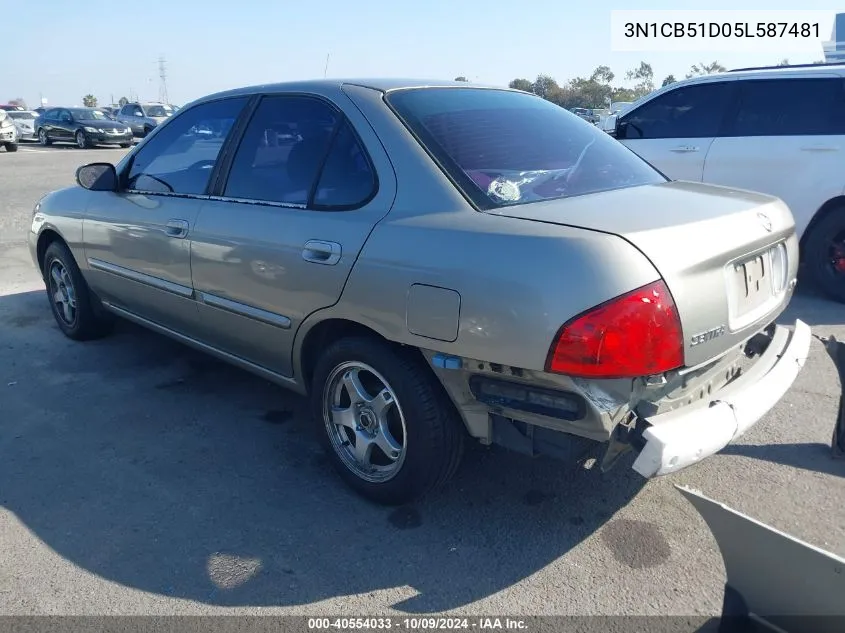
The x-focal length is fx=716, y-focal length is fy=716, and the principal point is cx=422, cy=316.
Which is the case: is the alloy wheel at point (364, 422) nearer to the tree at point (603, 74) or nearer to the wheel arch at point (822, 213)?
the wheel arch at point (822, 213)

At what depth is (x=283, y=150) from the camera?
11.1 feet

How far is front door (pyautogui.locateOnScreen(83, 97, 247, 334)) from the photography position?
3771 mm

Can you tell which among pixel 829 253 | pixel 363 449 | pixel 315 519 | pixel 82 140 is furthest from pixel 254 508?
pixel 82 140

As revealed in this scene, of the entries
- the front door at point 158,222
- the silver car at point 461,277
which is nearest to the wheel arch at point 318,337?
the silver car at point 461,277

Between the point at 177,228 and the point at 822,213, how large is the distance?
16.7ft

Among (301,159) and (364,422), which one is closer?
(364,422)

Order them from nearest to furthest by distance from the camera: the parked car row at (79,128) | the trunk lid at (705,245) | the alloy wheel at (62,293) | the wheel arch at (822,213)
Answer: the trunk lid at (705,245) < the alloy wheel at (62,293) < the wheel arch at (822,213) < the parked car row at (79,128)

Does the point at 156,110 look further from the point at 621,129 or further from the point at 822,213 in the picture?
the point at 822,213

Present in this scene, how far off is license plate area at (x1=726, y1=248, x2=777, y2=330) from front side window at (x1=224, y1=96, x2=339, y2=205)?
176cm

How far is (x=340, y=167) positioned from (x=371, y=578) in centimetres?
167

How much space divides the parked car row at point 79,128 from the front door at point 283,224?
22.3 metres

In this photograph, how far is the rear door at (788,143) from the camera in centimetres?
583

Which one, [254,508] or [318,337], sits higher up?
[318,337]

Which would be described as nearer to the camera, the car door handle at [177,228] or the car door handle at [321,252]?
the car door handle at [321,252]
